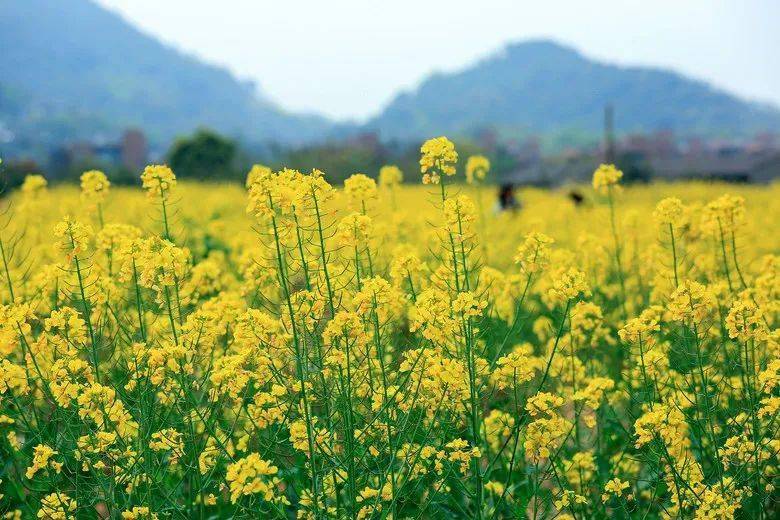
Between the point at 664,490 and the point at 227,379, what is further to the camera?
the point at 664,490

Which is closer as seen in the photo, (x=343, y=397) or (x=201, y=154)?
(x=343, y=397)

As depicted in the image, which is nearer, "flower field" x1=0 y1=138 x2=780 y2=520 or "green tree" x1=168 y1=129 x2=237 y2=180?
"flower field" x1=0 y1=138 x2=780 y2=520

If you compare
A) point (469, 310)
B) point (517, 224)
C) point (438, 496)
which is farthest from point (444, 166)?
point (517, 224)

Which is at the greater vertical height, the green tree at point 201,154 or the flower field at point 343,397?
the green tree at point 201,154

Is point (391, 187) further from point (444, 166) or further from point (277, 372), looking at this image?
point (277, 372)

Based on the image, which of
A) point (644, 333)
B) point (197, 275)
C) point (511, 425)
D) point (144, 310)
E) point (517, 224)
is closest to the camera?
point (644, 333)

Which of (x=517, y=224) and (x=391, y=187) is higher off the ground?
(x=391, y=187)

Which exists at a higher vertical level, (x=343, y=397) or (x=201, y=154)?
(x=201, y=154)

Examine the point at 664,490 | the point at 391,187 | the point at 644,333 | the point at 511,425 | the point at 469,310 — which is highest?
the point at 391,187

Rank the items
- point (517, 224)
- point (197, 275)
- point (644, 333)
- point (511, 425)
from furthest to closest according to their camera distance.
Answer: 1. point (517, 224)
2. point (197, 275)
3. point (511, 425)
4. point (644, 333)

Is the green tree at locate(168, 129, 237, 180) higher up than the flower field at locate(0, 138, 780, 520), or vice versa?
the green tree at locate(168, 129, 237, 180)

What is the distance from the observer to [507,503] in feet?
11.4

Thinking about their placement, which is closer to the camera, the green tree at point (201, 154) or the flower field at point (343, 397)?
the flower field at point (343, 397)

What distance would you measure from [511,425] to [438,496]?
450 millimetres
